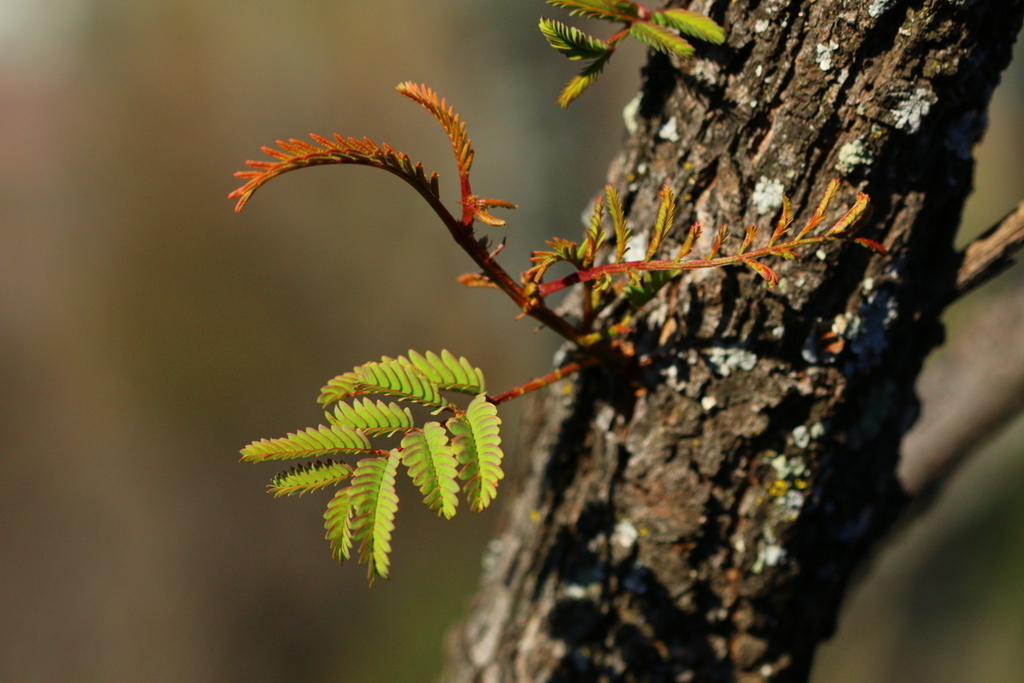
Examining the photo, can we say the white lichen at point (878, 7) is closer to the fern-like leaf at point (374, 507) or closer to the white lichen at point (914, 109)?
the white lichen at point (914, 109)

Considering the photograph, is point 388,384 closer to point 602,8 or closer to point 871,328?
point 602,8

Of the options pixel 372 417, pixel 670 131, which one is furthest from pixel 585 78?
pixel 372 417

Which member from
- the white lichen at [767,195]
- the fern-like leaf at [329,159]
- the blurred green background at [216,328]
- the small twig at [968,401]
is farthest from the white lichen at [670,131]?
the blurred green background at [216,328]

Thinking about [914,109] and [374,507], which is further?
[914,109]

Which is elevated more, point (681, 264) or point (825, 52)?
point (825, 52)

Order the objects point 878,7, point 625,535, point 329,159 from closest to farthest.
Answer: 1. point 329,159
2. point 878,7
3. point 625,535

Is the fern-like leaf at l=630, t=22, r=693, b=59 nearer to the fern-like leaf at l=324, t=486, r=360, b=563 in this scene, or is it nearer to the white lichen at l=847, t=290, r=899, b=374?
the white lichen at l=847, t=290, r=899, b=374

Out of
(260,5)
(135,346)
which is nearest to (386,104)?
(260,5)
